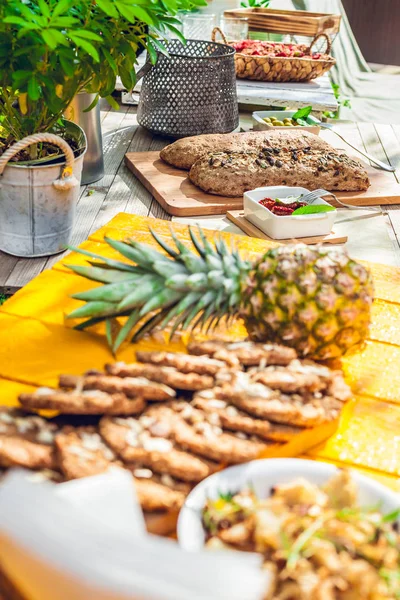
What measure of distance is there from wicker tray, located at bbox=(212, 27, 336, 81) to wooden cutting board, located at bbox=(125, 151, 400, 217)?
1.11 meters

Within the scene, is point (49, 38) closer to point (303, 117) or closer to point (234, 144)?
point (234, 144)

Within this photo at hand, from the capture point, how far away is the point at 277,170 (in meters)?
2.48

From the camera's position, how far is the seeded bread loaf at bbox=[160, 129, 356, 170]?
8.48 feet

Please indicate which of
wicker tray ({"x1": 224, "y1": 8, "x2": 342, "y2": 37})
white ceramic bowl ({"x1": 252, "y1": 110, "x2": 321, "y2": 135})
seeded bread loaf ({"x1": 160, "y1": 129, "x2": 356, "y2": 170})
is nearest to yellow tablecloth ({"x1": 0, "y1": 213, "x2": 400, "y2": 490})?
seeded bread loaf ({"x1": 160, "y1": 129, "x2": 356, "y2": 170})

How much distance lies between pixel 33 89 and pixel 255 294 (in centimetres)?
80

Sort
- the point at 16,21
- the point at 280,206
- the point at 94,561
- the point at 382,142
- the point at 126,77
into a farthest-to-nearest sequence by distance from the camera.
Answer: the point at 382,142, the point at 280,206, the point at 126,77, the point at 16,21, the point at 94,561

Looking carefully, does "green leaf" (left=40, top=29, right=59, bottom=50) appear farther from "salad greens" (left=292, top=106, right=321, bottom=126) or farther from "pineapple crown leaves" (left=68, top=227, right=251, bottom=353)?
"salad greens" (left=292, top=106, right=321, bottom=126)

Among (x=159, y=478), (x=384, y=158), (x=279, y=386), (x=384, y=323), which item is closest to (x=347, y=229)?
(x=384, y=323)

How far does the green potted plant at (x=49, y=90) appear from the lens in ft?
5.54

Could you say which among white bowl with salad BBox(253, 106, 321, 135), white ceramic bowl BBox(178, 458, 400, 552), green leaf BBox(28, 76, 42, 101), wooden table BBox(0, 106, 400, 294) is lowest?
wooden table BBox(0, 106, 400, 294)

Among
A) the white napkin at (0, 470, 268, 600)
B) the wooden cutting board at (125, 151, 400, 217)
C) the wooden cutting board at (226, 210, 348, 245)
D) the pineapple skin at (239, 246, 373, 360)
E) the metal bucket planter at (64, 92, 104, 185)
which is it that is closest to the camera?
the white napkin at (0, 470, 268, 600)

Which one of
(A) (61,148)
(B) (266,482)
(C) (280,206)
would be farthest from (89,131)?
(B) (266,482)

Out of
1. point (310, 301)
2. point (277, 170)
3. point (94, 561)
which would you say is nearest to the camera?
point (94, 561)

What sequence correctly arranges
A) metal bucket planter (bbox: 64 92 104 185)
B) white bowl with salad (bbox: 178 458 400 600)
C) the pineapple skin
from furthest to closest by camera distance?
1. metal bucket planter (bbox: 64 92 104 185)
2. the pineapple skin
3. white bowl with salad (bbox: 178 458 400 600)
